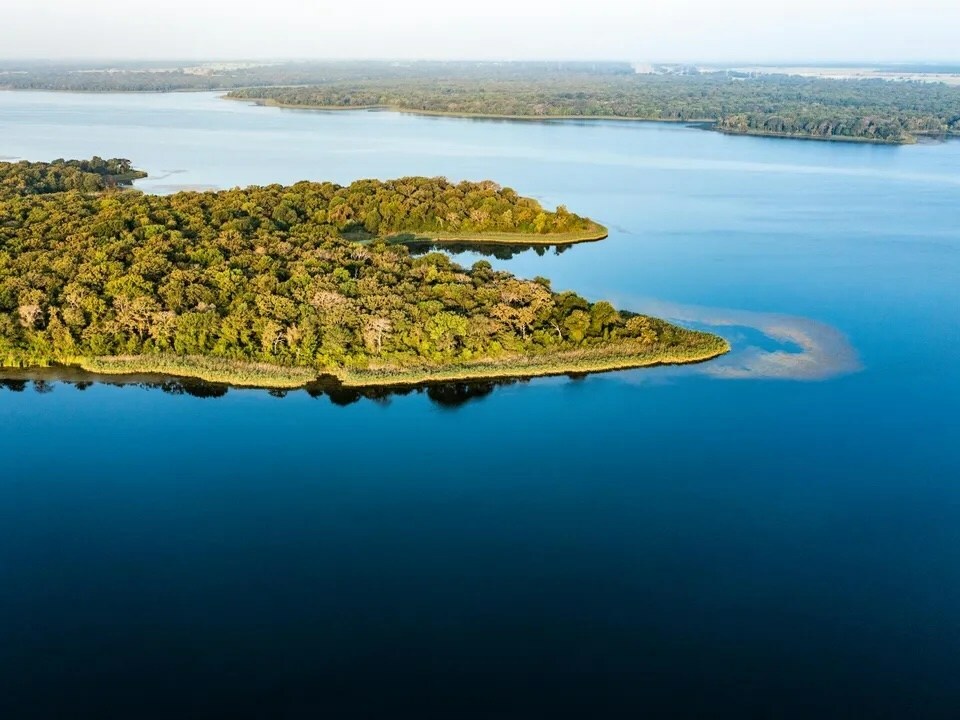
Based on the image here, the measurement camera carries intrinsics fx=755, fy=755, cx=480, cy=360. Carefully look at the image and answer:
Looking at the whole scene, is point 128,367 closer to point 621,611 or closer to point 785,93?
point 621,611

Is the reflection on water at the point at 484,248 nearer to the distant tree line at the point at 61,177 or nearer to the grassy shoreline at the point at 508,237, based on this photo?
the grassy shoreline at the point at 508,237

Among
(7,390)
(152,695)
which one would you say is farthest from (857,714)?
(7,390)

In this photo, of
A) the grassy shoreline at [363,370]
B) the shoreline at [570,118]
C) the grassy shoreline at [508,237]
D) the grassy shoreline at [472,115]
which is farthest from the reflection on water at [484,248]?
the grassy shoreline at [472,115]

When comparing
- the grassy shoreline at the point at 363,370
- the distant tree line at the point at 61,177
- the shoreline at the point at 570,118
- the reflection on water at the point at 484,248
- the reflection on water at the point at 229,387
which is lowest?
the reflection on water at the point at 229,387

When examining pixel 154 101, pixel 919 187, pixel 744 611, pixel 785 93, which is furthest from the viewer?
pixel 785 93

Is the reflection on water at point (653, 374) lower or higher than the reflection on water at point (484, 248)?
lower

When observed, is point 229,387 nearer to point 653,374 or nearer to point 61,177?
point 653,374

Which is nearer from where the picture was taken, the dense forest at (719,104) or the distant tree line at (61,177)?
the distant tree line at (61,177)

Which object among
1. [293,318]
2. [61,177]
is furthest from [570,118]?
[293,318]
